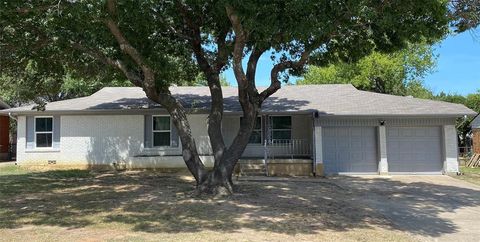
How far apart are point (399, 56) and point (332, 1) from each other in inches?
1117

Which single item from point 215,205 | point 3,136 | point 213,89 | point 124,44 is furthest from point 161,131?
point 3,136

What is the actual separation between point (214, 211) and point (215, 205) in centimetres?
77

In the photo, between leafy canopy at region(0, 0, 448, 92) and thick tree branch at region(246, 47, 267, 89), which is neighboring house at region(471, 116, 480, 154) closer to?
→ leafy canopy at region(0, 0, 448, 92)

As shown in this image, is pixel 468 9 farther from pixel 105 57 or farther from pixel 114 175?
pixel 114 175

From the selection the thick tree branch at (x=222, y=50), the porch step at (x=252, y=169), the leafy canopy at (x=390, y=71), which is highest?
the leafy canopy at (x=390, y=71)

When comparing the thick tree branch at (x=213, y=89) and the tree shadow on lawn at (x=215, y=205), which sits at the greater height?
the thick tree branch at (x=213, y=89)

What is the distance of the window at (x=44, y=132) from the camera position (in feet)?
73.3

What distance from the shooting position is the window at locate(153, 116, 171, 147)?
2155 centimetres

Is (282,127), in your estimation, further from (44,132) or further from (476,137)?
(476,137)

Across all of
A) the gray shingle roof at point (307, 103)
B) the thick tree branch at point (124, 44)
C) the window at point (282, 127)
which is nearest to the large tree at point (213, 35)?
the thick tree branch at point (124, 44)

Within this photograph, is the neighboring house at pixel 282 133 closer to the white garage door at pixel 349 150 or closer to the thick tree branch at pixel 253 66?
the white garage door at pixel 349 150

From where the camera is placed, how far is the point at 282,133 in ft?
72.4

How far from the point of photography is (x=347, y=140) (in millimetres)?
20484

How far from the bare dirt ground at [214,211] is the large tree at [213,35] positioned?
184 cm
